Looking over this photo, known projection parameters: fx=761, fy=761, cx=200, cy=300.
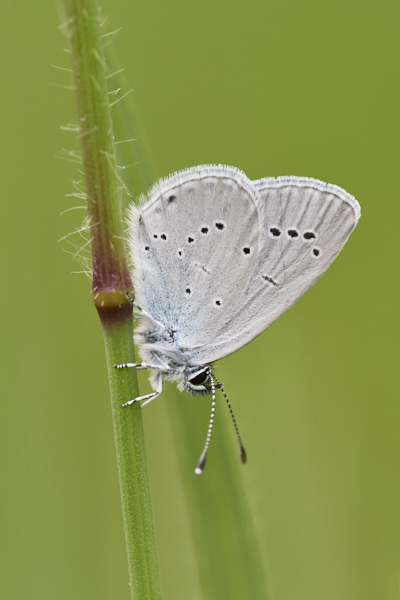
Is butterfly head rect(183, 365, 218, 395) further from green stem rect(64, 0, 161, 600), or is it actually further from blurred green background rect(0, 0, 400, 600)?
green stem rect(64, 0, 161, 600)

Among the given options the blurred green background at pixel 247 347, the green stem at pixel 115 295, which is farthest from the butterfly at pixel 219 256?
the green stem at pixel 115 295

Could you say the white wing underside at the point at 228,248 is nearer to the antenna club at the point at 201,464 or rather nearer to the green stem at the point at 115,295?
the antenna club at the point at 201,464

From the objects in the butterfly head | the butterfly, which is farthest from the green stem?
the butterfly

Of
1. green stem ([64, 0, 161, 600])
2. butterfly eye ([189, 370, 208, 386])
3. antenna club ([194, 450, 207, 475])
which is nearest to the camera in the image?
green stem ([64, 0, 161, 600])

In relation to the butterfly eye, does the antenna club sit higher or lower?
lower

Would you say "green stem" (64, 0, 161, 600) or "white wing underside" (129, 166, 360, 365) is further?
"white wing underside" (129, 166, 360, 365)

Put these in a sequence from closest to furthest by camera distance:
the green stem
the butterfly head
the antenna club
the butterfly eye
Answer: the green stem < the antenna club < the butterfly head < the butterfly eye

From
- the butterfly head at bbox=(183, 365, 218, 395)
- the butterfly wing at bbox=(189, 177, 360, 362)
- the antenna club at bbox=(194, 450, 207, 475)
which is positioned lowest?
the antenna club at bbox=(194, 450, 207, 475)

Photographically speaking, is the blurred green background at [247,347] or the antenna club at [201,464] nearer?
the antenna club at [201,464]
